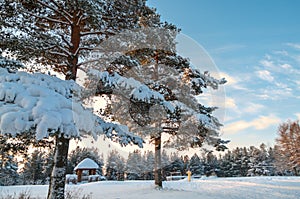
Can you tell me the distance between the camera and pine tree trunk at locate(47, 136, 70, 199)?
583 cm

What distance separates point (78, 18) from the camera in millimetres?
7664

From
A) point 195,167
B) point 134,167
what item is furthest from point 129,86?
point 134,167

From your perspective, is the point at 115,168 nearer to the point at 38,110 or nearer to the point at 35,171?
the point at 35,171

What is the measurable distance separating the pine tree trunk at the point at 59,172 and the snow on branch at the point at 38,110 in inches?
53.8

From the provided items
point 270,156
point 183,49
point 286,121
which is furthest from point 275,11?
point 270,156

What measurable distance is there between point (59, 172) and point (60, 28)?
4950mm

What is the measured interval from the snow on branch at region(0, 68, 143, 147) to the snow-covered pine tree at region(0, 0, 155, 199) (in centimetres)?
126

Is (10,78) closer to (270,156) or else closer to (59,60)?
(59,60)

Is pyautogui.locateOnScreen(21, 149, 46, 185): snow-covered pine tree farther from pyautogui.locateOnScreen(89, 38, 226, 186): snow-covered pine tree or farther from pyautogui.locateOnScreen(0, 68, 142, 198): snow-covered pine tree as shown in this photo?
pyautogui.locateOnScreen(0, 68, 142, 198): snow-covered pine tree

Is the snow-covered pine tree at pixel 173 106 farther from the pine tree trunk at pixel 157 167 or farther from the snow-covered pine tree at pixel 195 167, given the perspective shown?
the snow-covered pine tree at pixel 195 167

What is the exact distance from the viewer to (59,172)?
6.03 metres

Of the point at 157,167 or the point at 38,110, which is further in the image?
the point at 157,167

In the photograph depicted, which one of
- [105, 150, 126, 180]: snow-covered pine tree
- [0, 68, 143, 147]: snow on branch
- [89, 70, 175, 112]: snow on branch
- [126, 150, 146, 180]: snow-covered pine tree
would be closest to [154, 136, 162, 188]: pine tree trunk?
[89, 70, 175, 112]: snow on branch

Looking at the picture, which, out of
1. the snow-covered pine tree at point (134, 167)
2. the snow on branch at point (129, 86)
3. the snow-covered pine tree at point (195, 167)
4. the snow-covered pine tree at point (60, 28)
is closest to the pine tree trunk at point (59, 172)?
the snow-covered pine tree at point (60, 28)
